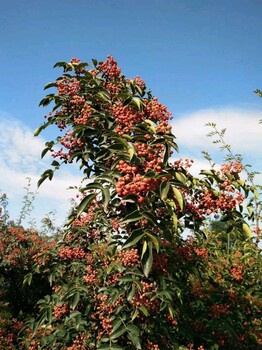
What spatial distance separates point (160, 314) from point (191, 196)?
1307mm

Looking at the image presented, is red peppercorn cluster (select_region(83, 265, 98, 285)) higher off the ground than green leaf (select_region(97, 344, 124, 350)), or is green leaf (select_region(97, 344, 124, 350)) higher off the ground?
red peppercorn cluster (select_region(83, 265, 98, 285))

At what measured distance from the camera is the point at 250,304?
5332 millimetres

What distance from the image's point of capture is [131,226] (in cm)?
354

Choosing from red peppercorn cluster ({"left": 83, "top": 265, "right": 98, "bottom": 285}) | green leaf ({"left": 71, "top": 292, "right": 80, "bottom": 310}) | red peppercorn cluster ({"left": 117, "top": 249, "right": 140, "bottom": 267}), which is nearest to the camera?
red peppercorn cluster ({"left": 117, "top": 249, "right": 140, "bottom": 267})

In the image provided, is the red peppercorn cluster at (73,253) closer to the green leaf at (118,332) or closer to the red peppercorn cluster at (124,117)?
the green leaf at (118,332)

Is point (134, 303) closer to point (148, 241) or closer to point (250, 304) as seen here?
point (148, 241)

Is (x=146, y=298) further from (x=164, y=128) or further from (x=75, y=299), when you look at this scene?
(x=164, y=128)

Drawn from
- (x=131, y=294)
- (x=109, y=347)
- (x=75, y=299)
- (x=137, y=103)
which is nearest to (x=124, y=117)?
(x=137, y=103)

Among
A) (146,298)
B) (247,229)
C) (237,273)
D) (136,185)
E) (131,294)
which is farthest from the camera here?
(237,273)

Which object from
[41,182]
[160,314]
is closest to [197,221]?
[160,314]

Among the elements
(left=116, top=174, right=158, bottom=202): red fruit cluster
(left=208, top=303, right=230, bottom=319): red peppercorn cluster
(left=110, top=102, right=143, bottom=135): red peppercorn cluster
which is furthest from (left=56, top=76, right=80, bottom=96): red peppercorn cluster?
(left=208, top=303, right=230, bottom=319): red peppercorn cluster

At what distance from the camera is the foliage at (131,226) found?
9.64ft

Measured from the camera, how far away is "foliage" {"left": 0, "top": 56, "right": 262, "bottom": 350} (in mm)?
2938

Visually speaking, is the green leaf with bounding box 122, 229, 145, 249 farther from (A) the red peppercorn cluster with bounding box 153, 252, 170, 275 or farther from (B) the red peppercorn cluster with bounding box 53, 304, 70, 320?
(B) the red peppercorn cluster with bounding box 53, 304, 70, 320
